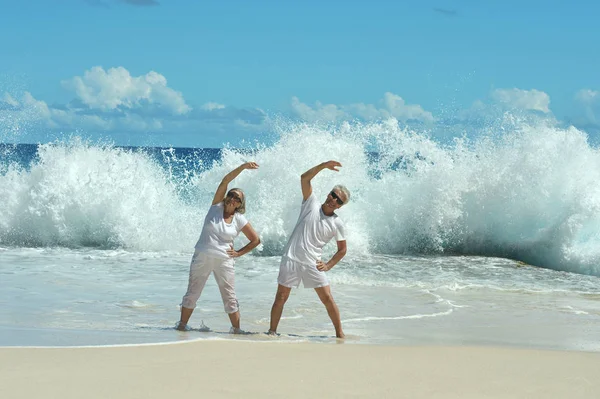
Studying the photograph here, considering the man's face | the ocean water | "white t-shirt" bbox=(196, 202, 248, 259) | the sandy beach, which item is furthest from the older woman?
the ocean water

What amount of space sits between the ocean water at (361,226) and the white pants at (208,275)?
1.79m

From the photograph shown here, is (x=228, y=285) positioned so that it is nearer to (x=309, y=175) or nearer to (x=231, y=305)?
(x=231, y=305)

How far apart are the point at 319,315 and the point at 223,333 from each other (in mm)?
1876

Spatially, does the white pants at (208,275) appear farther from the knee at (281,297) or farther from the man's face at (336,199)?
the man's face at (336,199)

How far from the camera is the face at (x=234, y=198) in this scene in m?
7.62

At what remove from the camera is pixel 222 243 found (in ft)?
25.4

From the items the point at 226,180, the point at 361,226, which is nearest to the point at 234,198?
the point at 226,180

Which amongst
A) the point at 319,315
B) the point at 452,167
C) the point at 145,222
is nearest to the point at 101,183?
the point at 145,222

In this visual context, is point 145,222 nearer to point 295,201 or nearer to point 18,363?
point 295,201

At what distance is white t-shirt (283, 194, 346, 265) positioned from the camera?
7590 mm

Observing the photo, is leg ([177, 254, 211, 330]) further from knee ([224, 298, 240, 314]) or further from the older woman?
knee ([224, 298, 240, 314])

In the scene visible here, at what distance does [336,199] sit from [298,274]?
794 mm

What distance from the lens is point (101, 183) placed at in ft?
→ 65.7

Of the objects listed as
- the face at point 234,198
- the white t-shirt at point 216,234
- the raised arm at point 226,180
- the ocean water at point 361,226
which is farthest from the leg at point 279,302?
the ocean water at point 361,226
